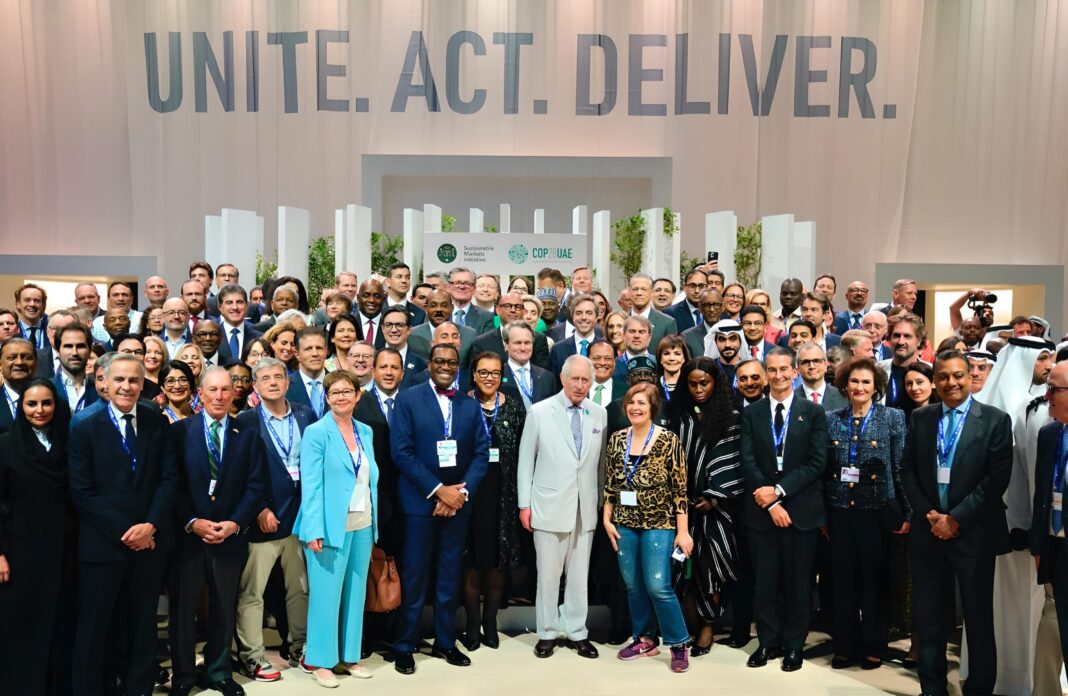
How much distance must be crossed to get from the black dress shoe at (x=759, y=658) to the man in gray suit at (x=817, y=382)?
1.23m

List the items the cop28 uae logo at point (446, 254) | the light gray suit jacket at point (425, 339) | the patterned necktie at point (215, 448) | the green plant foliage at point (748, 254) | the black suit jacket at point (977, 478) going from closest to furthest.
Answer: the black suit jacket at point (977, 478) → the patterned necktie at point (215, 448) → the light gray suit jacket at point (425, 339) → the cop28 uae logo at point (446, 254) → the green plant foliage at point (748, 254)

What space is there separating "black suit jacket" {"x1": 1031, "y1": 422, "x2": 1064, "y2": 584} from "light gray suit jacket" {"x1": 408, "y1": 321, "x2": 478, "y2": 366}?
3.20 metres

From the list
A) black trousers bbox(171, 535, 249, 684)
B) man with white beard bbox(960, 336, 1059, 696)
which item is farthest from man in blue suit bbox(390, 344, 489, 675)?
man with white beard bbox(960, 336, 1059, 696)

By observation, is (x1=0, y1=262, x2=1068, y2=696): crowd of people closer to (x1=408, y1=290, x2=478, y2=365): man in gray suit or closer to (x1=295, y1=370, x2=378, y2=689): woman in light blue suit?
(x1=295, y1=370, x2=378, y2=689): woman in light blue suit

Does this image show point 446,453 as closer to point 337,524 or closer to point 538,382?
point 337,524

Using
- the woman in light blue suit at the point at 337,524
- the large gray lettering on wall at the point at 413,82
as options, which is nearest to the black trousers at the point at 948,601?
the woman in light blue suit at the point at 337,524

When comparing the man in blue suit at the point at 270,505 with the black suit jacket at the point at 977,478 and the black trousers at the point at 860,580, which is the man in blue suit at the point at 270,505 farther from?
the black suit jacket at the point at 977,478

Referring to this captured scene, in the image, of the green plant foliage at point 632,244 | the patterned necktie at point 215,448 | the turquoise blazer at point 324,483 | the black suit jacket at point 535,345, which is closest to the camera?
the patterned necktie at point 215,448

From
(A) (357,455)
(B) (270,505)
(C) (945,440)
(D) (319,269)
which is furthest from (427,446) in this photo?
(D) (319,269)

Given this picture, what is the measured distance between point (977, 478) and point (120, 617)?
3.72 m

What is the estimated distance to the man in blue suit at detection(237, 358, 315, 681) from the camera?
455 cm

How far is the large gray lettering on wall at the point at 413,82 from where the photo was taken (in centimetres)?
1454

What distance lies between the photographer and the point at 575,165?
48.3 ft

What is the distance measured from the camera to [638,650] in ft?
16.3
